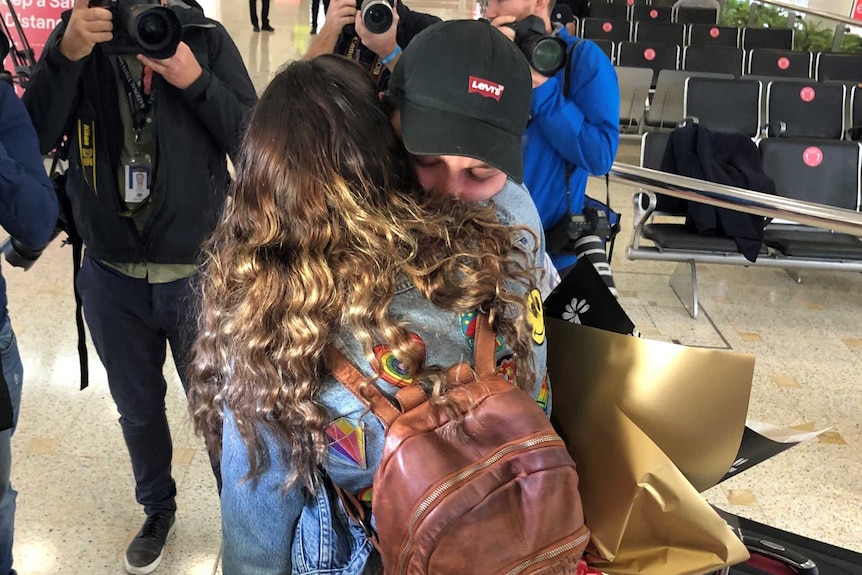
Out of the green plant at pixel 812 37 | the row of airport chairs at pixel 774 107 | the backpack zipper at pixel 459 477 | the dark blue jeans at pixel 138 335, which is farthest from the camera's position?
the green plant at pixel 812 37

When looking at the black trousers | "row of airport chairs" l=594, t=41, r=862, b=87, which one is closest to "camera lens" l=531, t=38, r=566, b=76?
"row of airport chairs" l=594, t=41, r=862, b=87

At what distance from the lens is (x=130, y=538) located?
2002 mm

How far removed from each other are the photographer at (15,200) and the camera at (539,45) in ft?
3.57

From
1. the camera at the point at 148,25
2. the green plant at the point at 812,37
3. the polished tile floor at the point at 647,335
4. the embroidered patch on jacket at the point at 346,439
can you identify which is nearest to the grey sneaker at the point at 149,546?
the polished tile floor at the point at 647,335

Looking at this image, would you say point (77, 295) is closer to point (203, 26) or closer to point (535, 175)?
point (203, 26)

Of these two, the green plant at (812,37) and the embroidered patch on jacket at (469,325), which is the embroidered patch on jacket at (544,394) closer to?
the embroidered patch on jacket at (469,325)

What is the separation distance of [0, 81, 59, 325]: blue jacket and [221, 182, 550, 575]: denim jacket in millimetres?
773

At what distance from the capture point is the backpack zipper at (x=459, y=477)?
0.67 m

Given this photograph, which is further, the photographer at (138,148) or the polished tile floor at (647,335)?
the polished tile floor at (647,335)

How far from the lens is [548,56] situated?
1674 mm

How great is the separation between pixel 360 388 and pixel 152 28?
0.96m

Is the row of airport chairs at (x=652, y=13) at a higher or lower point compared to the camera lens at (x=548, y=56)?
higher

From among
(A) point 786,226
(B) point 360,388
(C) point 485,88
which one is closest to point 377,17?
(C) point 485,88

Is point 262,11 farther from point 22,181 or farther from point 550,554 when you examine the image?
point 550,554
